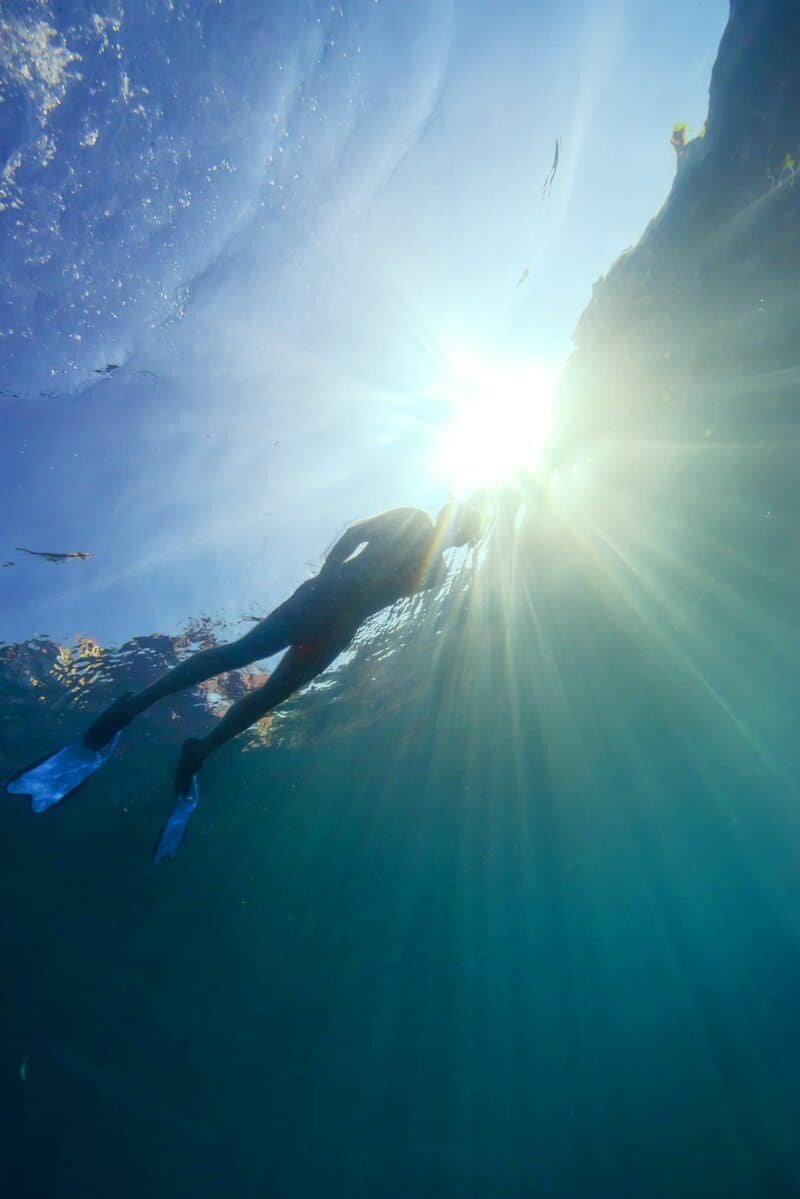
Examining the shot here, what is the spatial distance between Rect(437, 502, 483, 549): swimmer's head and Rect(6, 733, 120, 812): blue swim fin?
13.8ft

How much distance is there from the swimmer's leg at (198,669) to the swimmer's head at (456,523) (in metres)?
2.26

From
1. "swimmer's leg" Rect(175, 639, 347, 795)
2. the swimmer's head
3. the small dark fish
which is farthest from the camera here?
the small dark fish

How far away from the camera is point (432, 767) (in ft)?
49.8

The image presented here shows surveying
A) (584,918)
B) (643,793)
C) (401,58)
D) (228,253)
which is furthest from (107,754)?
(584,918)

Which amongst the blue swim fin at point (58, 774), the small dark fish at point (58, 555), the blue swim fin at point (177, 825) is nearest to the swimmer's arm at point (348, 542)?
the blue swim fin at point (58, 774)

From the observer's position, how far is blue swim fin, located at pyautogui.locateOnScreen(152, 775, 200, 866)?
219 inches

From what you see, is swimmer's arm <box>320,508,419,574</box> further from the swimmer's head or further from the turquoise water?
the turquoise water

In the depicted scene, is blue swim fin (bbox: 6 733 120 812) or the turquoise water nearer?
blue swim fin (bbox: 6 733 120 812)

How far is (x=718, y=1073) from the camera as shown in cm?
1717

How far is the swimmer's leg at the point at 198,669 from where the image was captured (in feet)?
15.3

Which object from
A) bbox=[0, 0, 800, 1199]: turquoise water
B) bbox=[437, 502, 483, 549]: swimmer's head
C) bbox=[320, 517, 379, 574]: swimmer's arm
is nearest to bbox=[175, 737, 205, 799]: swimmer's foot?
bbox=[320, 517, 379, 574]: swimmer's arm

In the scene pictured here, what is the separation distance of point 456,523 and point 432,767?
1106 cm

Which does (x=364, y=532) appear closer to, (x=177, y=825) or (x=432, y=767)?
(x=177, y=825)

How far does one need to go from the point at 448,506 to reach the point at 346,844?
52.1ft
